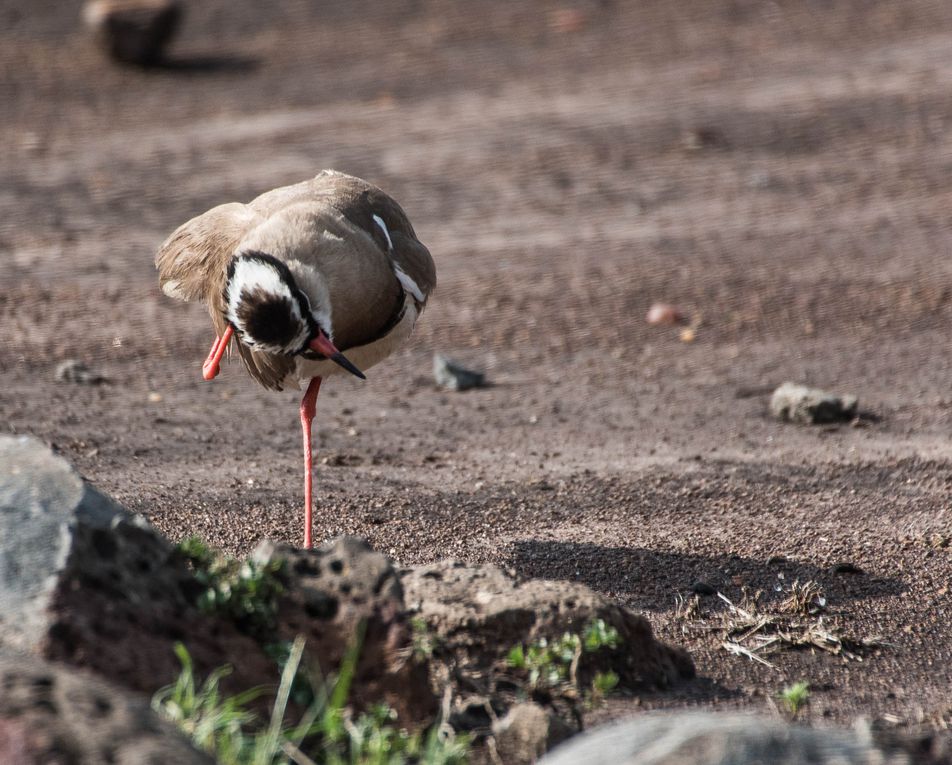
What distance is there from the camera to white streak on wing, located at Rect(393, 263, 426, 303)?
5801mm

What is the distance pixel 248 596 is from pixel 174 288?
3010 millimetres

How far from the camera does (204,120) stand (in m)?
12.6

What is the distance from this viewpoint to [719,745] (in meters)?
2.68

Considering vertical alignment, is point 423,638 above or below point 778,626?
above

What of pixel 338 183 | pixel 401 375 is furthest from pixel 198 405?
pixel 338 183

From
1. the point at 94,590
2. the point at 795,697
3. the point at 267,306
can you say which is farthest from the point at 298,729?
the point at 267,306

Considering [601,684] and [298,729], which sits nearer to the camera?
[298,729]

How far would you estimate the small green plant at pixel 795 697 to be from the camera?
4016 millimetres

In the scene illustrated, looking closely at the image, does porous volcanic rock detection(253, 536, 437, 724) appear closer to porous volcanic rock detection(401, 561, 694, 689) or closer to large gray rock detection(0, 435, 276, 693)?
large gray rock detection(0, 435, 276, 693)

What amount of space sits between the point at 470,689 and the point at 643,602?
52.2 inches

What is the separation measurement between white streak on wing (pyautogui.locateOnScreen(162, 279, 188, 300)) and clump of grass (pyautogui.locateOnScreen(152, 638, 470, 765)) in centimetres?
306

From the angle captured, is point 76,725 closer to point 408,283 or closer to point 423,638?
point 423,638

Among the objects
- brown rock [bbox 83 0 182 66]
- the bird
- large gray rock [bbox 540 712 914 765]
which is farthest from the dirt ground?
large gray rock [bbox 540 712 914 765]

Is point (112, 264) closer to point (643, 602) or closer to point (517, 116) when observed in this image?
point (517, 116)
